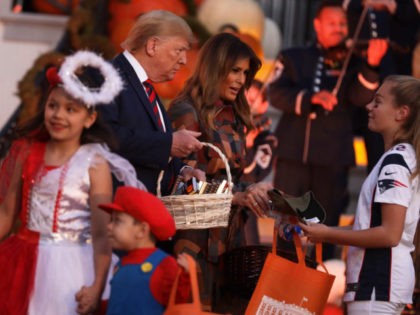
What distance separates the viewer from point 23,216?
14.5 ft

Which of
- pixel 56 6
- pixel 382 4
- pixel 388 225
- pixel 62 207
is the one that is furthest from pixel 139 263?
pixel 56 6

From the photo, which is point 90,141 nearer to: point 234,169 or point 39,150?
point 39,150

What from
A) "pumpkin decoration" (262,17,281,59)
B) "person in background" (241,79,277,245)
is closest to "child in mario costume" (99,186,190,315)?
"person in background" (241,79,277,245)

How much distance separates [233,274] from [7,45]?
197 inches

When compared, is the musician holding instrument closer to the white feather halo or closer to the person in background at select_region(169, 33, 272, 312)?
the person in background at select_region(169, 33, 272, 312)

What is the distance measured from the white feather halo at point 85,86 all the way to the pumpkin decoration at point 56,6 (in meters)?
5.35

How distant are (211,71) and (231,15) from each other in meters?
4.17

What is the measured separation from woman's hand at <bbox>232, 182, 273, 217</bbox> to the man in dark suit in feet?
0.76

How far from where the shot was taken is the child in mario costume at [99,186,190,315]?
13.8 feet

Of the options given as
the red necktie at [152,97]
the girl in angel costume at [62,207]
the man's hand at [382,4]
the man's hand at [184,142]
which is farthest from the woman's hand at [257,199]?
the man's hand at [382,4]

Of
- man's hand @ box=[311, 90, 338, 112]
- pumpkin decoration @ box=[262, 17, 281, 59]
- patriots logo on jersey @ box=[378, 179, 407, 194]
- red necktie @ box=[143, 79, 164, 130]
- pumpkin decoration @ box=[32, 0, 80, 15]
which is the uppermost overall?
pumpkin decoration @ box=[32, 0, 80, 15]

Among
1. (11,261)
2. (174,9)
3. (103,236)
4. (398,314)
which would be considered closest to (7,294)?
(11,261)

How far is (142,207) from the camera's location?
420cm

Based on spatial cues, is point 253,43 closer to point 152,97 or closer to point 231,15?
→ point 231,15
